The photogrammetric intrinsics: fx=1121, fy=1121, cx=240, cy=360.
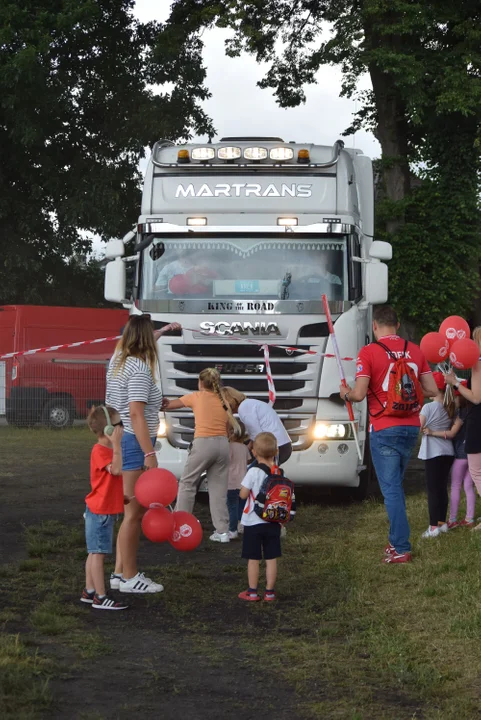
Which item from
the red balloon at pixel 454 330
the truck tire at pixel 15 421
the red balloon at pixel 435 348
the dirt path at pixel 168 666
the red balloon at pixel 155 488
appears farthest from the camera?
the truck tire at pixel 15 421

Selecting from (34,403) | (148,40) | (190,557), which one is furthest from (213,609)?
(148,40)

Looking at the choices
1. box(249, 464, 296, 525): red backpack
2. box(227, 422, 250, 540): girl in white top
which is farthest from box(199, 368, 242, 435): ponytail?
box(249, 464, 296, 525): red backpack

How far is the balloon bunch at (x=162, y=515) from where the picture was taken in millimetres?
7012

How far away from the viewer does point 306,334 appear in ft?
36.6

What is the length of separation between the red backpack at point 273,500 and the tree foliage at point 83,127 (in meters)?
21.4

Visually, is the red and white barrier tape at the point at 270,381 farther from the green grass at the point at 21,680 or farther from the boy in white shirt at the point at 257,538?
the green grass at the point at 21,680

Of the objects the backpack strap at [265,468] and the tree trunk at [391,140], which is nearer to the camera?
the backpack strap at [265,468]

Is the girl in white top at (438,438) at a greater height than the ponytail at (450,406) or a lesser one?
lesser

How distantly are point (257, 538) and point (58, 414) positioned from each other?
16.4 m

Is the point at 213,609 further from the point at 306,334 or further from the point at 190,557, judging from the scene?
the point at 306,334

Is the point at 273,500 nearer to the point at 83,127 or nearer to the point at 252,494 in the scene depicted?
the point at 252,494

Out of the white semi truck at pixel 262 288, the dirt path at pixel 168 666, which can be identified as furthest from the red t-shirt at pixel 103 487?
the white semi truck at pixel 262 288

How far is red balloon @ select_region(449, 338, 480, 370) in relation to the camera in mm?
8992

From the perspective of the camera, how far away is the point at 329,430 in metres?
11.3
